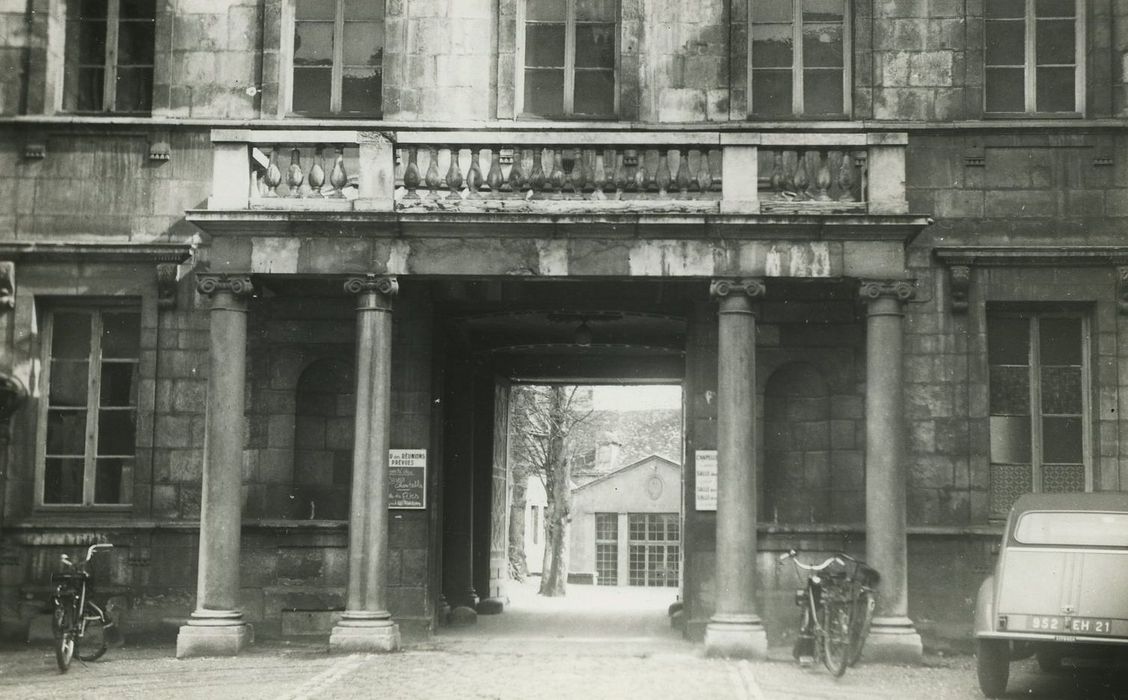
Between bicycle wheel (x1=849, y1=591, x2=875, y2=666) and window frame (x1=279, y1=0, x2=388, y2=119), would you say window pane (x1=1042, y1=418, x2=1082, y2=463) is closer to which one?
bicycle wheel (x1=849, y1=591, x2=875, y2=666)

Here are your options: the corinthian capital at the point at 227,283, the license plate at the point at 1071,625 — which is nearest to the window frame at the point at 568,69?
the corinthian capital at the point at 227,283

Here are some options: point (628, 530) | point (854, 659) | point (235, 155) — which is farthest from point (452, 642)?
point (628, 530)

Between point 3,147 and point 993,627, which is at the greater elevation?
point 3,147

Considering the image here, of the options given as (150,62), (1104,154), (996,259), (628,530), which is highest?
(150,62)

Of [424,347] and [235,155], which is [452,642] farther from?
[235,155]

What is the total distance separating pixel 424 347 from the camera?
17.6 metres

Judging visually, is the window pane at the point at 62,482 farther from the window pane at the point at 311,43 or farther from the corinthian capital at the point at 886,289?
the corinthian capital at the point at 886,289

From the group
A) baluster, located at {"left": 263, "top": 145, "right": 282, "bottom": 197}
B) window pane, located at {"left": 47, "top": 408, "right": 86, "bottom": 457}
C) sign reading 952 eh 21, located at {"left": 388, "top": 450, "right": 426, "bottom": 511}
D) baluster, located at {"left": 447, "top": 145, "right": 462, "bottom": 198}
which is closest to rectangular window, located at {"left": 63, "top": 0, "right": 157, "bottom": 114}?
Result: baluster, located at {"left": 263, "top": 145, "right": 282, "bottom": 197}

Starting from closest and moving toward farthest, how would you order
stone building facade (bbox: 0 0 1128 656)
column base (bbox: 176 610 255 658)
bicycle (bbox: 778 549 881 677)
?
1. bicycle (bbox: 778 549 881 677)
2. column base (bbox: 176 610 255 658)
3. stone building facade (bbox: 0 0 1128 656)

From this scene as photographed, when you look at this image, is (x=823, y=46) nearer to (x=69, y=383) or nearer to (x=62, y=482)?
(x=69, y=383)

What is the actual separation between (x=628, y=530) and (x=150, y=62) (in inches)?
1591

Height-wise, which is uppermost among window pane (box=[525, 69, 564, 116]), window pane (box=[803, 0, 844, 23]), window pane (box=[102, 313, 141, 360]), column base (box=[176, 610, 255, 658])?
window pane (box=[803, 0, 844, 23])

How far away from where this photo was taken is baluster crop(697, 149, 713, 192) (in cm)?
1562

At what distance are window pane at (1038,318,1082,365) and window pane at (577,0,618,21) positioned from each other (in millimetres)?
6625
